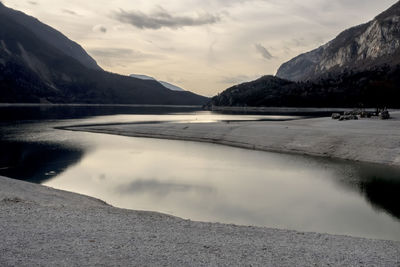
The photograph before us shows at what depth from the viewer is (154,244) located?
14750mm

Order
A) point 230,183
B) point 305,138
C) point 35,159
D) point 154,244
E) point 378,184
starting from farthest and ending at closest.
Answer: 1. point 305,138
2. point 35,159
3. point 230,183
4. point 378,184
5. point 154,244

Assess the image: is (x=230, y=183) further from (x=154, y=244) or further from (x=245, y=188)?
(x=154, y=244)

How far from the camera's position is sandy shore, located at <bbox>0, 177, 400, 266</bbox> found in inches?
512

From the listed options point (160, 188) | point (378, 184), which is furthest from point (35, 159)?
point (378, 184)

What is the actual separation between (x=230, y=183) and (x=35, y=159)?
95.3ft

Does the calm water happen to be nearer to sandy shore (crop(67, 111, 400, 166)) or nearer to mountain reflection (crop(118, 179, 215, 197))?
mountain reflection (crop(118, 179, 215, 197))

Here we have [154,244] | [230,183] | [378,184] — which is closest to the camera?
[154,244]

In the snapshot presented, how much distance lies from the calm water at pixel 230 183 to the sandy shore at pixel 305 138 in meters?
4.02

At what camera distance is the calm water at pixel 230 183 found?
23.5 meters

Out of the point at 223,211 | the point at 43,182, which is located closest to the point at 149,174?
the point at 43,182

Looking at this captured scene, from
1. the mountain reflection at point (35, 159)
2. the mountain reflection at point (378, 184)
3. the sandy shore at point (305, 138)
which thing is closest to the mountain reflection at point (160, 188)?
the mountain reflection at point (35, 159)

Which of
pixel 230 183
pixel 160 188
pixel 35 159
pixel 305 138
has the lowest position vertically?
pixel 230 183

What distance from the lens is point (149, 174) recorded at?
1516 inches

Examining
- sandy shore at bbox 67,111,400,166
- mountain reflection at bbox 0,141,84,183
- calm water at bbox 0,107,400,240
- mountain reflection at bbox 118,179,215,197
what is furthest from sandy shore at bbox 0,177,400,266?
sandy shore at bbox 67,111,400,166
